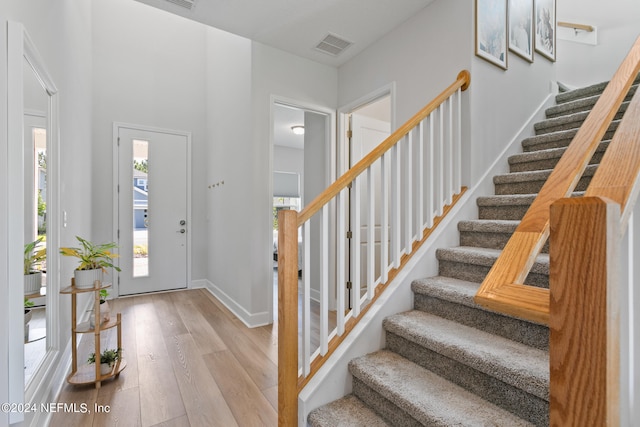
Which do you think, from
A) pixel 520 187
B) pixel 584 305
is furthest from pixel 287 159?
pixel 584 305

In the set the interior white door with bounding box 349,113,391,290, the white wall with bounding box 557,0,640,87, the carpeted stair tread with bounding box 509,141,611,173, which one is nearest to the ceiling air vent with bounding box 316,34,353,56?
the interior white door with bounding box 349,113,391,290

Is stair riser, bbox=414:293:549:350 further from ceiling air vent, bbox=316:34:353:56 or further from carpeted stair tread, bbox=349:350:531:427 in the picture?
ceiling air vent, bbox=316:34:353:56

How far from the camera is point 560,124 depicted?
2.63 meters

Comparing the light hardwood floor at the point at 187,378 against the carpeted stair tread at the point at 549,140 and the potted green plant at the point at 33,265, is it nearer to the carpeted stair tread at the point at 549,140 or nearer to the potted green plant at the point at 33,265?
the potted green plant at the point at 33,265

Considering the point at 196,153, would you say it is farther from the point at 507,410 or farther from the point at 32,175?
the point at 507,410

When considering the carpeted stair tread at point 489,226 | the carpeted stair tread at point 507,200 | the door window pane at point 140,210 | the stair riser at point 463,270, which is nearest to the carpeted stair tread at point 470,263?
the stair riser at point 463,270

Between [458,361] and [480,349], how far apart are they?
0.11 metres

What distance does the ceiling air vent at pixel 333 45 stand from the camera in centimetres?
294

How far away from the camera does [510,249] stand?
73 centimetres

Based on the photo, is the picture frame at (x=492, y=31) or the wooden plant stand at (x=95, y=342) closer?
the wooden plant stand at (x=95, y=342)

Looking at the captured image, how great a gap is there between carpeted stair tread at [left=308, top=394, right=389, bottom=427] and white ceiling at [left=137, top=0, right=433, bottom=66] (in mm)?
2744

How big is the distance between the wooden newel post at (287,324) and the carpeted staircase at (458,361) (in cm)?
12

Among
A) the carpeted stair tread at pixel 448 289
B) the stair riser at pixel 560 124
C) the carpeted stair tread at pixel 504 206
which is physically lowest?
the carpeted stair tread at pixel 448 289

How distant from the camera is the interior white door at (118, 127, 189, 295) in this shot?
4156 mm
